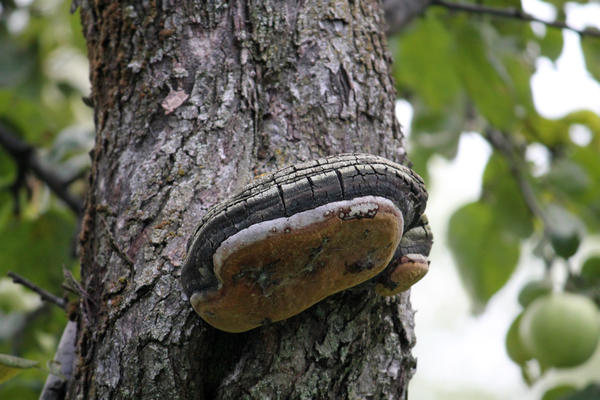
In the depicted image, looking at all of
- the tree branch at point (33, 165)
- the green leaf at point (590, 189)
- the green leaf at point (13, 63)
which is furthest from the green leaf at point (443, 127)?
the green leaf at point (13, 63)

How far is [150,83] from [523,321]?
6.38 feet

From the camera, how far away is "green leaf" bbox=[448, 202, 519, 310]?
323cm

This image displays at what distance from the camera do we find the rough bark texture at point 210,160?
1.16 m

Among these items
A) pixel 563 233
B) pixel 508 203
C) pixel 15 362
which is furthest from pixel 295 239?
pixel 508 203

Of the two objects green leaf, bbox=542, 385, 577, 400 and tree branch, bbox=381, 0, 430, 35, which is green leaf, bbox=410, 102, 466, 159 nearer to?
tree branch, bbox=381, 0, 430, 35

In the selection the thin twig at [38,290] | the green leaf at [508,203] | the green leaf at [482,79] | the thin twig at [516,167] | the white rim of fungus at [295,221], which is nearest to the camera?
the white rim of fungus at [295,221]

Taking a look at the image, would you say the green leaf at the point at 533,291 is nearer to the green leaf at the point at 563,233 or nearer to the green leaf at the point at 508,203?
the green leaf at the point at 563,233

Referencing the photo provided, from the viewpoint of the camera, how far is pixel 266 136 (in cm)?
134

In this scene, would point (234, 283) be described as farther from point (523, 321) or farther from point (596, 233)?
point (596, 233)

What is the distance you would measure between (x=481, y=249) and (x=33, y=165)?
2351 mm

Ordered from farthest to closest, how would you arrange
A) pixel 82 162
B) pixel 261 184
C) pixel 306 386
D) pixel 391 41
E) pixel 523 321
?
pixel 391 41 < pixel 82 162 < pixel 523 321 < pixel 306 386 < pixel 261 184

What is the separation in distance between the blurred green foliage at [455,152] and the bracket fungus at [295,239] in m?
1.69

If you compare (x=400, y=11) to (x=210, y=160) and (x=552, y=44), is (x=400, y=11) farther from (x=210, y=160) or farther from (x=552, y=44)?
(x=210, y=160)

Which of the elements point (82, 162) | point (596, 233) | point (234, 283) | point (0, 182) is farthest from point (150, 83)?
point (596, 233)
